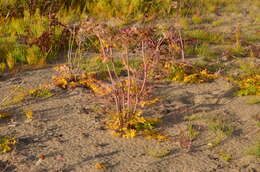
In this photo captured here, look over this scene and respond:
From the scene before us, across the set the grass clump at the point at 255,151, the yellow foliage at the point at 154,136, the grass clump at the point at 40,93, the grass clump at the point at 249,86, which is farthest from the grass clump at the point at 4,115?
the grass clump at the point at 249,86

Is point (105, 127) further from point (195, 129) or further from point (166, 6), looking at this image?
point (166, 6)

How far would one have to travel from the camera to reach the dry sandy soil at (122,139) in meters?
3.81

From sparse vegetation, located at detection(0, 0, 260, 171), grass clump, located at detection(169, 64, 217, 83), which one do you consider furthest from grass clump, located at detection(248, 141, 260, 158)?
grass clump, located at detection(169, 64, 217, 83)

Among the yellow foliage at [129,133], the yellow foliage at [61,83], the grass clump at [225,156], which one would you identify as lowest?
the grass clump at [225,156]

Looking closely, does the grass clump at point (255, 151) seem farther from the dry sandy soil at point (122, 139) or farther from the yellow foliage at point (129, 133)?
the yellow foliage at point (129, 133)

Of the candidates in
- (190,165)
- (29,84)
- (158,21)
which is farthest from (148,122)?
(158,21)

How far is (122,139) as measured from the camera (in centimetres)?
418

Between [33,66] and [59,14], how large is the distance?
2.28 meters

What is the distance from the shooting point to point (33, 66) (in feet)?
19.7

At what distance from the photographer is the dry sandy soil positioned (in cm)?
381

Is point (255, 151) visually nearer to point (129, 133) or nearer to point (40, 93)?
point (129, 133)

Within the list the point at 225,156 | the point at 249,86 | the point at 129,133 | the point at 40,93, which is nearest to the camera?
the point at 225,156

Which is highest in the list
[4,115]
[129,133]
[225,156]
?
[4,115]

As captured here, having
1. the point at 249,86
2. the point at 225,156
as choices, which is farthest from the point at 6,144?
the point at 249,86
